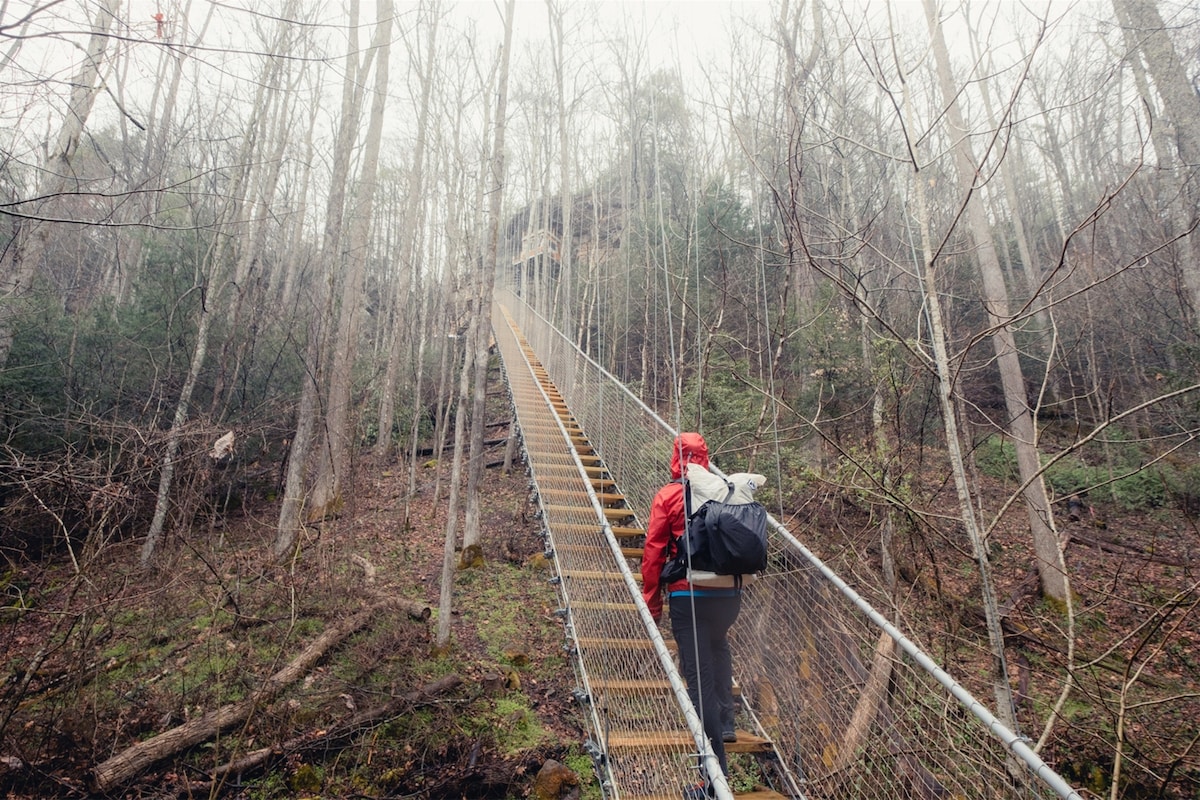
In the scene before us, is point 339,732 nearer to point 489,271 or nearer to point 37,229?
point 489,271

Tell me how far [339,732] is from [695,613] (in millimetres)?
3066

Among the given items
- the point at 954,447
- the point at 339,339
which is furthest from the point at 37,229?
the point at 954,447

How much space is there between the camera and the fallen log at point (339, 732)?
3.63 metres

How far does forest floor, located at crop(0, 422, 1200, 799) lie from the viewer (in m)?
3.47

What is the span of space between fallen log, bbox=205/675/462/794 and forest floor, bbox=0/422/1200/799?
Result: 13mm

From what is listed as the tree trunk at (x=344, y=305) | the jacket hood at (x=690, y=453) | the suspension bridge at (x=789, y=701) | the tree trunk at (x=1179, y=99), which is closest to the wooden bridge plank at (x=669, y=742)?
the suspension bridge at (x=789, y=701)

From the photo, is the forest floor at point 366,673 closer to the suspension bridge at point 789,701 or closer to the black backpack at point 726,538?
the suspension bridge at point 789,701

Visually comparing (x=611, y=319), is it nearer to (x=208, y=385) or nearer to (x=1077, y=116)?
(x=208, y=385)

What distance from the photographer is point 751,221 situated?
40.3 ft

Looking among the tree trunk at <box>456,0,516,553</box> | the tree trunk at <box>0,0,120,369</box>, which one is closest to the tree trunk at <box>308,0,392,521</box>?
the tree trunk at <box>456,0,516,553</box>

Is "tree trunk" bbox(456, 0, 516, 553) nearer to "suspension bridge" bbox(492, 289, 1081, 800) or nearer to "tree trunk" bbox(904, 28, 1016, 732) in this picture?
"suspension bridge" bbox(492, 289, 1081, 800)

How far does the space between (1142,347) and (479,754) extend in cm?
1083

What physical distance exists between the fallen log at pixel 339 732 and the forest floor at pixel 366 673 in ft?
0.04

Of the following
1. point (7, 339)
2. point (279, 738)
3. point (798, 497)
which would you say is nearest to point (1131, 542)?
point (798, 497)
